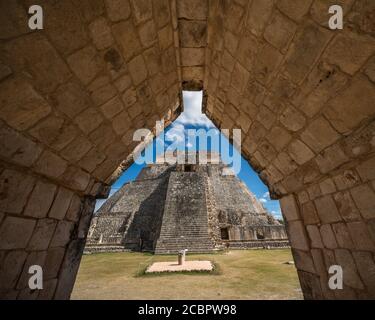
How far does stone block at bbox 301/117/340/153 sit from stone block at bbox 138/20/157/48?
185cm

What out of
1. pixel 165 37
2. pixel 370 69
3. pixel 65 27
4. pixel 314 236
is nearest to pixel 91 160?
pixel 65 27

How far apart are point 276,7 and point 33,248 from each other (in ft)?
10.1

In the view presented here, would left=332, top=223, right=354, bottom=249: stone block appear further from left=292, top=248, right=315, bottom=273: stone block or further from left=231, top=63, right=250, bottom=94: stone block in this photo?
left=231, top=63, right=250, bottom=94: stone block

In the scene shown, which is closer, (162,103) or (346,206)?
(346,206)

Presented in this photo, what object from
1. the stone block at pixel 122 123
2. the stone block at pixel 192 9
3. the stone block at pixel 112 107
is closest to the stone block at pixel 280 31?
the stone block at pixel 192 9

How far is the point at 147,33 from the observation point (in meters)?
2.14

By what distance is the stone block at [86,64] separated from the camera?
1.66 metres

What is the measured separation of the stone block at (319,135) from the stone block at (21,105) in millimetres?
2391

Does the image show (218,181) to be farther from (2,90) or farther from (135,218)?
(2,90)

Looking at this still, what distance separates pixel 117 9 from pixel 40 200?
189 cm

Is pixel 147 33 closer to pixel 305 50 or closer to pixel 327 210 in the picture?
pixel 305 50

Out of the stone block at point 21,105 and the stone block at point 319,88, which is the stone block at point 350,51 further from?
the stone block at point 21,105

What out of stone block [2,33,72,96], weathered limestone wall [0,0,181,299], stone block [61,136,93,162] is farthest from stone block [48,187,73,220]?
stone block [2,33,72,96]
